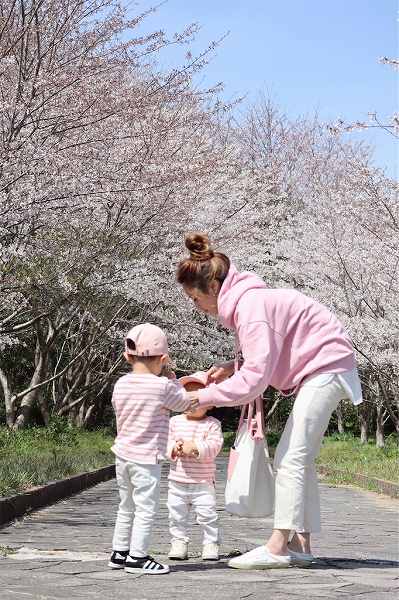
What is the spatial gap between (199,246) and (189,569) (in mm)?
1702

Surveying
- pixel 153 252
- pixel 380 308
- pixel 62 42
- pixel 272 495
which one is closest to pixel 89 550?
pixel 272 495

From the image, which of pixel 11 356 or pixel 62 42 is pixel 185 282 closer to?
pixel 62 42

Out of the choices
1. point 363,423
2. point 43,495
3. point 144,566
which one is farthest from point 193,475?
point 363,423

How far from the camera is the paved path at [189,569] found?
4367 millimetres

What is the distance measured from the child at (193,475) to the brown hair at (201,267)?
78cm

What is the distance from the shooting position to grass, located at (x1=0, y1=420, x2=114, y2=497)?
1013 cm

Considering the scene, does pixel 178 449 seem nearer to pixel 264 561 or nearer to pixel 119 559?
pixel 119 559

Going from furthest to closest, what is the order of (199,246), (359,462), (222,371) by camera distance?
(359,462) → (222,371) → (199,246)

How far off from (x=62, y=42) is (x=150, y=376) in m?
7.73

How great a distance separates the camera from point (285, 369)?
16.9 ft

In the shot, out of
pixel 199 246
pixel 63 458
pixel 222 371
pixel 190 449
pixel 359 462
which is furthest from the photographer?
pixel 359 462

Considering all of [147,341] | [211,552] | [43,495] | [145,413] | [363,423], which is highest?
[147,341]

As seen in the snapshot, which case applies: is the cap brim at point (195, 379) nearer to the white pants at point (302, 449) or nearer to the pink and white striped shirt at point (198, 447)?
the pink and white striped shirt at point (198, 447)

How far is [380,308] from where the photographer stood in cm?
2286
